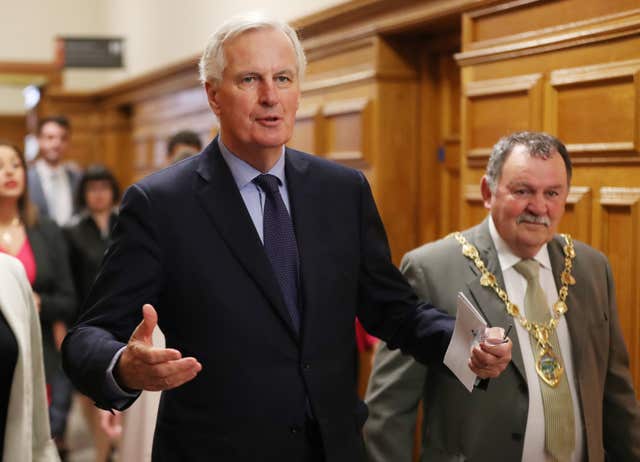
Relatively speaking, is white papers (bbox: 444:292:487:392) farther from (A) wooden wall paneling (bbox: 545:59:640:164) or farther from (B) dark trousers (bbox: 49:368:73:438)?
(B) dark trousers (bbox: 49:368:73:438)

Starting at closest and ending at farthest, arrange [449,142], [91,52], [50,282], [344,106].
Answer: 1. [50,282]
2. [449,142]
3. [344,106]
4. [91,52]

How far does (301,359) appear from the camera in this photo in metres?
2.40

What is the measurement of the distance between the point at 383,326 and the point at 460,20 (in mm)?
2802

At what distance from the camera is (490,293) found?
304cm

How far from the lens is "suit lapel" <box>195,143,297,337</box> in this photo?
7.79 feet

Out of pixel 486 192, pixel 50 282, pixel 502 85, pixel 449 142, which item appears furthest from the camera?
pixel 449 142

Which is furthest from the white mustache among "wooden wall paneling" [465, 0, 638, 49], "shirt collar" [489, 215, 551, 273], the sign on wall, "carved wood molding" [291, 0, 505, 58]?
the sign on wall

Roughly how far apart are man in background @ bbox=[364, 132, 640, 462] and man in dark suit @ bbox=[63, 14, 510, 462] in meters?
0.57

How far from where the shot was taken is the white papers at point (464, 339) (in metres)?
2.40

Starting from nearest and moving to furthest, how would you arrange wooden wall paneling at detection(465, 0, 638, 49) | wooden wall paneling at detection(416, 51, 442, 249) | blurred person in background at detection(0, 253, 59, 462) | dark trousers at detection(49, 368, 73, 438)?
blurred person in background at detection(0, 253, 59, 462) → wooden wall paneling at detection(465, 0, 638, 49) → wooden wall paneling at detection(416, 51, 442, 249) → dark trousers at detection(49, 368, 73, 438)

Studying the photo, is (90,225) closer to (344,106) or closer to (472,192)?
(344,106)

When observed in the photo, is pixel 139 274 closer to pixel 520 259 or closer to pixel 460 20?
pixel 520 259

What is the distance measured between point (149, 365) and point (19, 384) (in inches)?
40.4

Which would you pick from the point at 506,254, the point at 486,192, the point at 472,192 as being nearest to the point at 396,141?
the point at 472,192
